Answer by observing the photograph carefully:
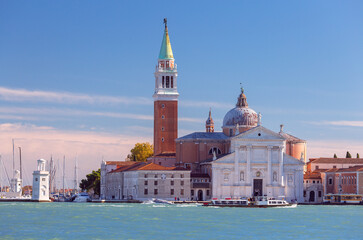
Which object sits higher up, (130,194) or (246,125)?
(246,125)

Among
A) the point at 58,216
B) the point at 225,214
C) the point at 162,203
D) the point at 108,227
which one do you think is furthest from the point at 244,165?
the point at 108,227

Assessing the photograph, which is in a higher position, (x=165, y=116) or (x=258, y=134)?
(x=165, y=116)

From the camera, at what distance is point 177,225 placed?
56.8m

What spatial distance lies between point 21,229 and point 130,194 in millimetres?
44875

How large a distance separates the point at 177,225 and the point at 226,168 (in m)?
39.0

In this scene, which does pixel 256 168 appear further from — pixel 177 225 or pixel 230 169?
pixel 177 225

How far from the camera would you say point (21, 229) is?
53.2 m

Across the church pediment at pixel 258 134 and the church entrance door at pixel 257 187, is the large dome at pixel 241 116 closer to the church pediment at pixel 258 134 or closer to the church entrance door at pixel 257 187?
the church pediment at pixel 258 134

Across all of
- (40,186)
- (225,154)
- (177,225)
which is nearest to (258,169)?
(225,154)

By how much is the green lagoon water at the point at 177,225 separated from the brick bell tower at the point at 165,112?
33051 millimetres

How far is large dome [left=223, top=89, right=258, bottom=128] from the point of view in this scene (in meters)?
103

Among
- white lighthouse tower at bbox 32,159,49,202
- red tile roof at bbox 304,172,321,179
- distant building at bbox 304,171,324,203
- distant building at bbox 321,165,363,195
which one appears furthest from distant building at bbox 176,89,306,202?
white lighthouse tower at bbox 32,159,49,202

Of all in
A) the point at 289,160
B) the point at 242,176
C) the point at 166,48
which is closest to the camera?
the point at 242,176

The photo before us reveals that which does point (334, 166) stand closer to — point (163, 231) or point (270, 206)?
point (270, 206)
